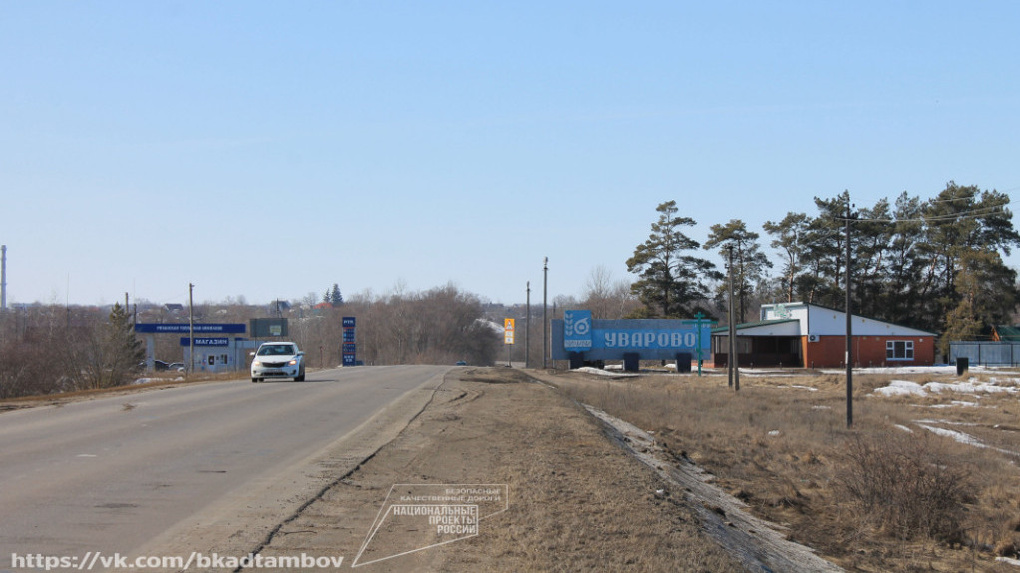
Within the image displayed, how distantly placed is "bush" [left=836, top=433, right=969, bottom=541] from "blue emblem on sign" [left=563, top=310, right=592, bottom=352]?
50650mm

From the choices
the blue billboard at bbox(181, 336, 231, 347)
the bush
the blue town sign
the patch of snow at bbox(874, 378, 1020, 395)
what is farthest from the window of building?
the blue billboard at bbox(181, 336, 231, 347)

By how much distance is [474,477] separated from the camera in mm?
10398

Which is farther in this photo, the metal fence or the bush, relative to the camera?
the metal fence

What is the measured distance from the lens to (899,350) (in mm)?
67438

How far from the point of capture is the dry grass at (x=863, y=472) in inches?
441

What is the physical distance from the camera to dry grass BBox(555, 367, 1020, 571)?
36.7 feet

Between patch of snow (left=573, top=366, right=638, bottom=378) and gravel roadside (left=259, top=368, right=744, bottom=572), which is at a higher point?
gravel roadside (left=259, top=368, right=744, bottom=572)

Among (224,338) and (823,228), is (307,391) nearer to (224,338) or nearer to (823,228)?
(823,228)

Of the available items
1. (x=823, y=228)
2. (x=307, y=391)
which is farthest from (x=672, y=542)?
(x=823, y=228)

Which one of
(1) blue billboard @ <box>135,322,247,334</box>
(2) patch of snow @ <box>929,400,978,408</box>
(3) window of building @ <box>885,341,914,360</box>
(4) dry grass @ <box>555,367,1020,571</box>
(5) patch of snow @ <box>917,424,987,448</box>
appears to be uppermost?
(1) blue billboard @ <box>135,322,247,334</box>

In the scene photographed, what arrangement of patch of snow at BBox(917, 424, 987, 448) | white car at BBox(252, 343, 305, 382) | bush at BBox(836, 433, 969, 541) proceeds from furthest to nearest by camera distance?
white car at BBox(252, 343, 305, 382), patch of snow at BBox(917, 424, 987, 448), bush at BBox(836, 433, 969, 541)

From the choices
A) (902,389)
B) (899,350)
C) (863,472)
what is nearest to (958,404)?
(902,389)

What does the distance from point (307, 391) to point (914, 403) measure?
2850 centimetres

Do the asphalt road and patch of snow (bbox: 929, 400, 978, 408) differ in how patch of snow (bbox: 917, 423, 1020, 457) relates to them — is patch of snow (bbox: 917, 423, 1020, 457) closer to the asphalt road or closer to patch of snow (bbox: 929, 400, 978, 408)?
patch of snow (bbox: 929, 400, 978, 408)
